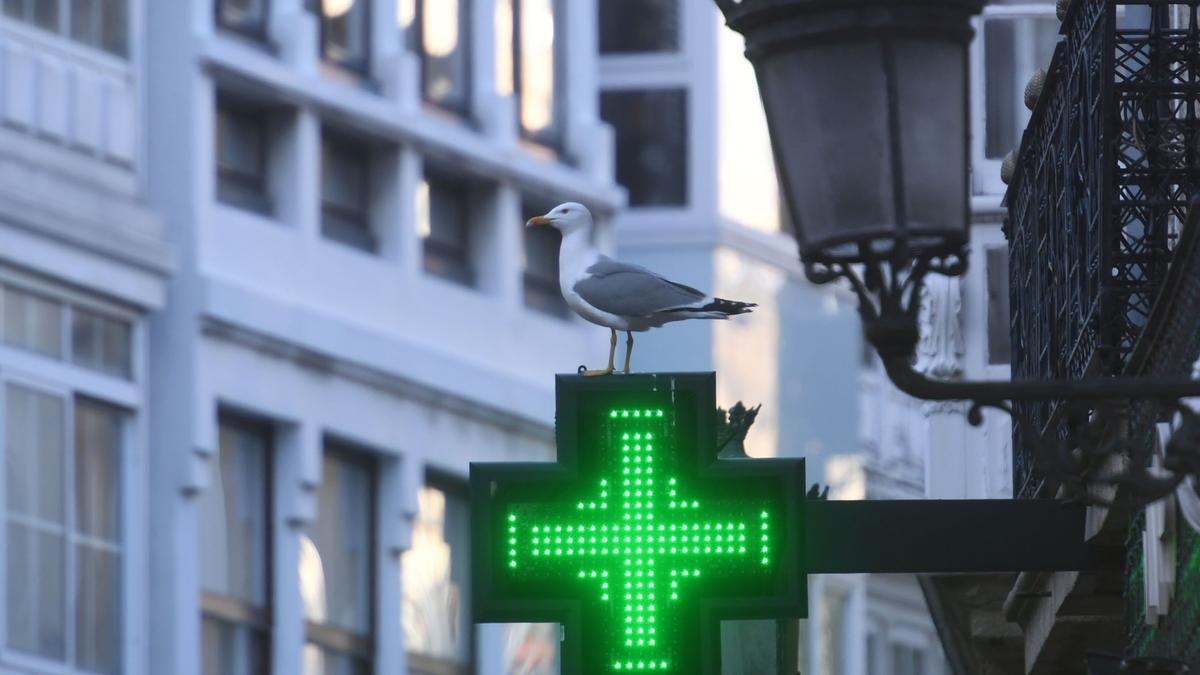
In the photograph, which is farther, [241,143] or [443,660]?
[443,660]

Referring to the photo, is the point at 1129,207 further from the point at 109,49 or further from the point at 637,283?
the point at 109,49

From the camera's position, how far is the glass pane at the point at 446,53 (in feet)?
153

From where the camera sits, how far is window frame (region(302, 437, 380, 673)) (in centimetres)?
4431

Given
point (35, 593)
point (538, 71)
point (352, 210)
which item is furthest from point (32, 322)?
point (538, 71)

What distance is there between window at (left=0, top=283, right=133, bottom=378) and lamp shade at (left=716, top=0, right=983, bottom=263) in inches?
1126

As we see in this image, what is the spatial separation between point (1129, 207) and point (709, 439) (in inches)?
183

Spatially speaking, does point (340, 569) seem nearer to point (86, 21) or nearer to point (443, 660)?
point (443, 660)

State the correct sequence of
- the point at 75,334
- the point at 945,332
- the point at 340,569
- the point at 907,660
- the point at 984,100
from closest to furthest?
the point at 945,332 < the point at 984,100 < the point at 75,334 < the point at 340,569 < the point at 907,660

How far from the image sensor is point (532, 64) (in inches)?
1901

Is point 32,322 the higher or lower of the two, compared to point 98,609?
higher

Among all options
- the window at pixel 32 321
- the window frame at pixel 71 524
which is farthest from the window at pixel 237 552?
the window at pixel 32 321

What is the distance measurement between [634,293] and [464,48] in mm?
32925

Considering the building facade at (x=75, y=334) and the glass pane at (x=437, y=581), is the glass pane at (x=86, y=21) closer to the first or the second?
the building facade at (x=75, y=334)

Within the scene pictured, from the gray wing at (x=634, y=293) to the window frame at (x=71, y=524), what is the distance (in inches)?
959
